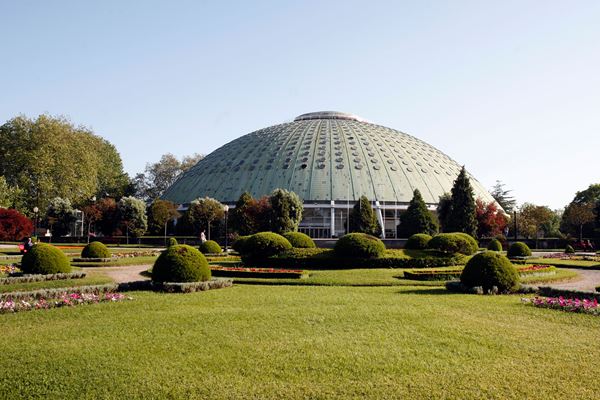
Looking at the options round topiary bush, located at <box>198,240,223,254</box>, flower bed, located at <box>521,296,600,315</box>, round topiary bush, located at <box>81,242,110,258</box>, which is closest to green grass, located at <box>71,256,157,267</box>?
round topiary bush, located at <box>81,242,110,258</box>

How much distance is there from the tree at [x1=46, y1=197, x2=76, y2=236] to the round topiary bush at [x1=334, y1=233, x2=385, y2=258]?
43938mm

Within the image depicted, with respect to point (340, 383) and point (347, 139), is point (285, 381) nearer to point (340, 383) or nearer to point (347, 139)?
point (340, 383)

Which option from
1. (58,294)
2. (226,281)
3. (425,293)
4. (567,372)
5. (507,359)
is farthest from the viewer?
(226,281)

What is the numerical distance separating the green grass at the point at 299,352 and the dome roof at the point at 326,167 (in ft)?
169

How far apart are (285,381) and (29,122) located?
198 feet

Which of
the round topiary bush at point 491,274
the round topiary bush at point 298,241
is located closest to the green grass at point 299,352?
the round topiary bush at point 491,274

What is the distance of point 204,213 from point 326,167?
58.0 feet

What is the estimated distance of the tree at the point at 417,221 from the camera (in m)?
52.3

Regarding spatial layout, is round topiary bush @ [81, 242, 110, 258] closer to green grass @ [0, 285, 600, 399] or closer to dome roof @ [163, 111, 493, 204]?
green grass @ [0, 285, 600, 399]

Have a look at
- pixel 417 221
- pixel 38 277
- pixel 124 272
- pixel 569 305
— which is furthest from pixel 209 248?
pixel 417 221

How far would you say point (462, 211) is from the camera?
5178 centimetres

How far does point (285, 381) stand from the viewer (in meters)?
6.52

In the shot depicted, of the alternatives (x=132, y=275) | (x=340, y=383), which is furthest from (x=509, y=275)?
(x=132, y=275)

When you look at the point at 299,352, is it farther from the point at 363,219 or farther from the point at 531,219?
the point at 531,219
